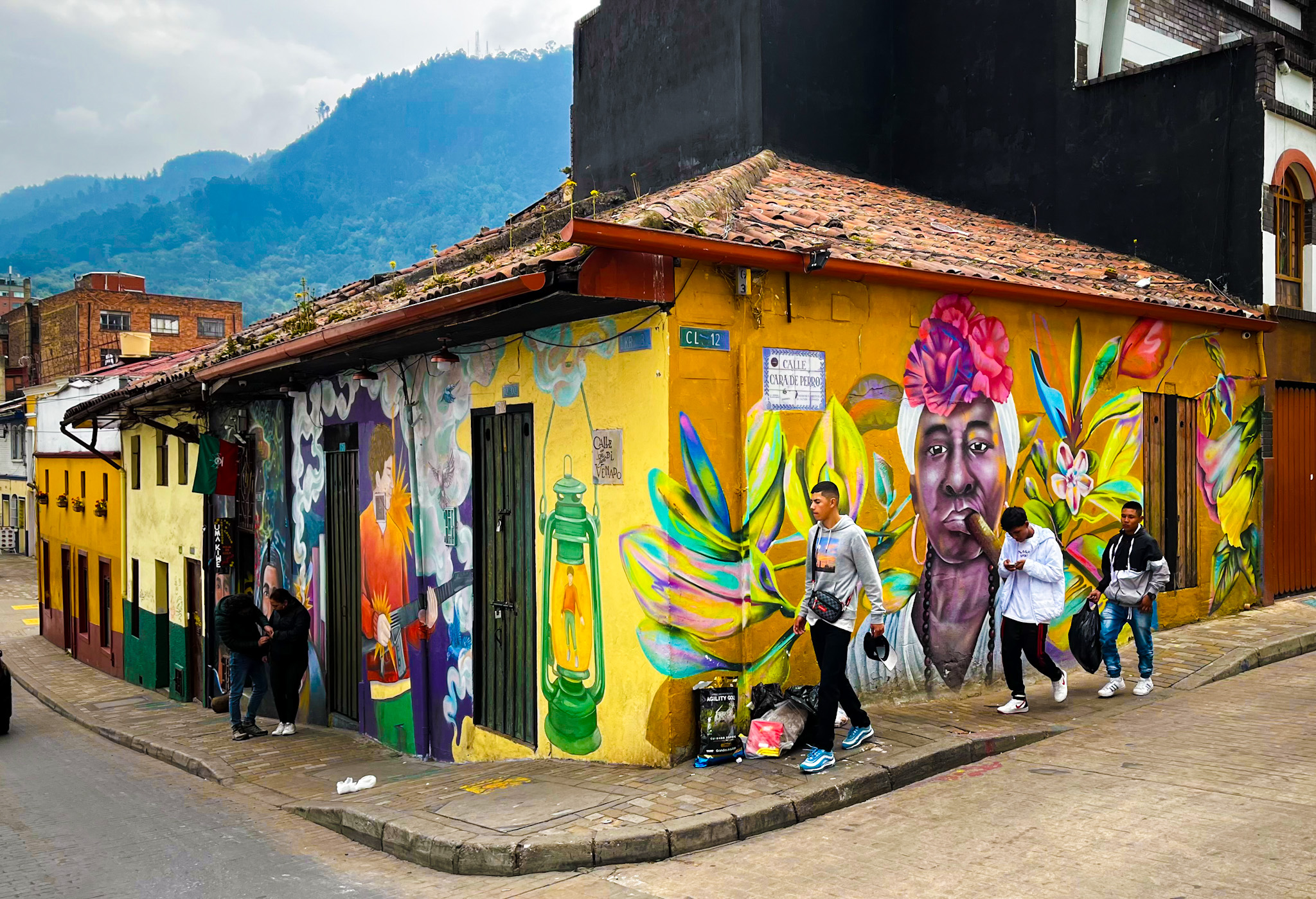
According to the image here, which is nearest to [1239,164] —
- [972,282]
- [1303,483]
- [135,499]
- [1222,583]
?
[1303,483]

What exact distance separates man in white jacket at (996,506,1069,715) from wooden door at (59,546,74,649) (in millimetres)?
24732

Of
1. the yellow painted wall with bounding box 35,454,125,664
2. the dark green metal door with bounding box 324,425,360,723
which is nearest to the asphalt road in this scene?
the dark green metal door with bounding box 324,425,360,723

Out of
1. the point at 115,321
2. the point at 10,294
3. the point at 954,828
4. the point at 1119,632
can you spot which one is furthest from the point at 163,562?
the point at 10,294

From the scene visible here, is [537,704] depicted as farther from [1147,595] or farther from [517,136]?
[517,136]

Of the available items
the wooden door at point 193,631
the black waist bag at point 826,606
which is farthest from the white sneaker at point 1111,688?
the wooden door at point 193,631

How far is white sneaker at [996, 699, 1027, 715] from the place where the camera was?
7844mm

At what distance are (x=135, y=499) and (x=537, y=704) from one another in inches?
608

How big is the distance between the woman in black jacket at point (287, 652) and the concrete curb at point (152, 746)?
1120 millimetres

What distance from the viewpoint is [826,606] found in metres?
6.52

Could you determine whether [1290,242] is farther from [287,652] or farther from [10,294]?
[10,294]

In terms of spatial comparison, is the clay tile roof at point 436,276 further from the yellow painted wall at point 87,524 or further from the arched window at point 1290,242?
the yellow painted wall at point 87,524

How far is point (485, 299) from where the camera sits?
273 inches

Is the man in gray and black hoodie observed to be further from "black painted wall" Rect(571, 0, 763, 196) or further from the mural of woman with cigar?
"black painted wall" Rect(571, 0, 763, 196)

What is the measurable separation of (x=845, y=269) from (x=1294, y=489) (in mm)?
7739
